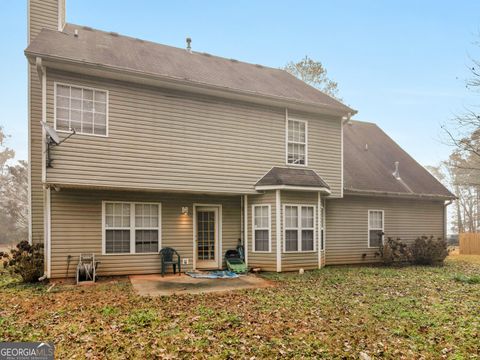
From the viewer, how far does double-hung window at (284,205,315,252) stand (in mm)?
11625

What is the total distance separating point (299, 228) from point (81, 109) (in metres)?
7.55

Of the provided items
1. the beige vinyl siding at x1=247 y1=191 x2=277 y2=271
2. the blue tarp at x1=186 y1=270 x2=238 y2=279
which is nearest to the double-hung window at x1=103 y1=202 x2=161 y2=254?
the blue tarp at x1=186 y1=270 x2=238 y2=279

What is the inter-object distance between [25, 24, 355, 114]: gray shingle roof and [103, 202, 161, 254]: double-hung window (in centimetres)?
405

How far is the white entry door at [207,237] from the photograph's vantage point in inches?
475

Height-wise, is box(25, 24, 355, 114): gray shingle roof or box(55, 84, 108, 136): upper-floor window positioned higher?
box(25, 24, 355, 114): gray shingle roof

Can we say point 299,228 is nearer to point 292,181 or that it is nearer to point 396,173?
point 292,181

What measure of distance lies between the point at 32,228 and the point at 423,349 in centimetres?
1073

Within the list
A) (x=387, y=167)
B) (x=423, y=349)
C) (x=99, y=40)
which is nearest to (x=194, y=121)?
(x=99, y=40)

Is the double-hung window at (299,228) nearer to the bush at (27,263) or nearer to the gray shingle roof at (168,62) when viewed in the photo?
the gray shingle roof at (168,62)

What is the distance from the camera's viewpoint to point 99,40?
1173 cm

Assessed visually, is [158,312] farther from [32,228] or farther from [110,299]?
[32,228]

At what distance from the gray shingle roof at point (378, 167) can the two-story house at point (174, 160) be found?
1.03m

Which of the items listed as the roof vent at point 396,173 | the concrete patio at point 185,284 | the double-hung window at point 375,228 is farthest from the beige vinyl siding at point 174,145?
the roof vent at point 396,173

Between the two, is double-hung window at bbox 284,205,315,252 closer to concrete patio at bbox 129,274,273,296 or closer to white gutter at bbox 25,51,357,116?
concrete patio at bbox 129,274,273,296
